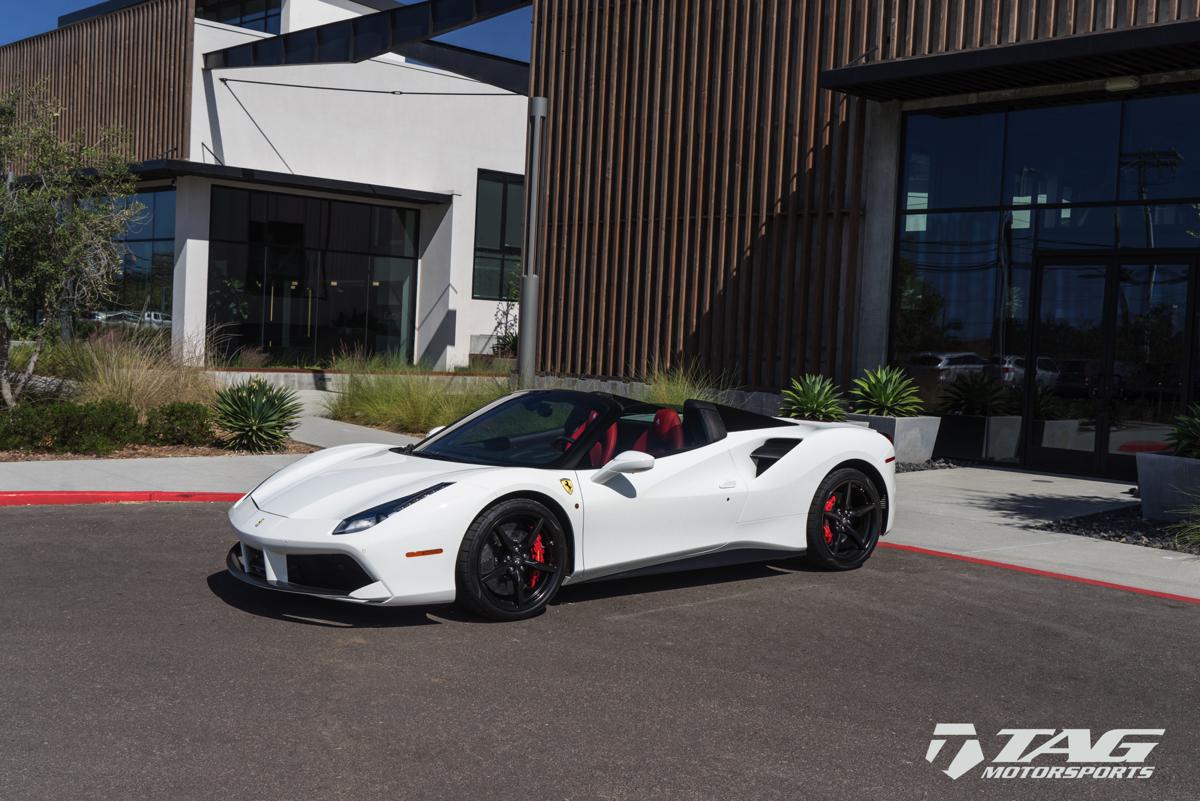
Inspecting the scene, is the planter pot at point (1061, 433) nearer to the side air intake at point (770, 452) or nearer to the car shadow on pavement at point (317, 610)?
the side air intake at point (770, 452)

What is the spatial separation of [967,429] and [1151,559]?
6247 millimetres

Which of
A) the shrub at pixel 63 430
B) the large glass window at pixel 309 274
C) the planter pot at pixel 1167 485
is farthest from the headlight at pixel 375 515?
the large glass window at pixel 309 274

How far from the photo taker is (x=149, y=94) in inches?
1059

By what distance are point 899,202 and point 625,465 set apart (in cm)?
1062

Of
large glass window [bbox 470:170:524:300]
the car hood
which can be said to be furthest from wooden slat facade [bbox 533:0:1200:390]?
the car hood

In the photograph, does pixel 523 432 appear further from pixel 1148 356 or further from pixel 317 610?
pixel 1148 356

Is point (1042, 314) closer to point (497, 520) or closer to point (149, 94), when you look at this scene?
point (497, 520)

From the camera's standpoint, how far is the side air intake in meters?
7.56

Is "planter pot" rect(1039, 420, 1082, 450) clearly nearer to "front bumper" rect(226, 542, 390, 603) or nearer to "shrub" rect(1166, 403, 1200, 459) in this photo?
"shrub" rect(1166, 403, 1200, 459)

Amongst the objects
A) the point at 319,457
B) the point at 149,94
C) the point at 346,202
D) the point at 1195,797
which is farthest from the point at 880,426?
the point at 149,94

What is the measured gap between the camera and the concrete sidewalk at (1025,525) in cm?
855

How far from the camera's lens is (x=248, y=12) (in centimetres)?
3173

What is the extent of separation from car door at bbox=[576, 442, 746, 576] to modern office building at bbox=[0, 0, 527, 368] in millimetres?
17194

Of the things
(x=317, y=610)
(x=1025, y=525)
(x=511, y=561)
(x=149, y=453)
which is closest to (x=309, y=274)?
(x=149, y=453)
